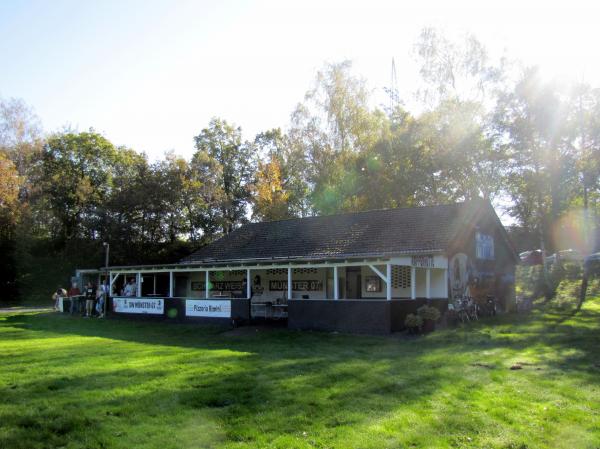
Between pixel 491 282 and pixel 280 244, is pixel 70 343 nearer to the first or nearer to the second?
pixel 280 244

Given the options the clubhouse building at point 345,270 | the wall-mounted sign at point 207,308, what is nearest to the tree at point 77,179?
the clubhouse building at point 345,270

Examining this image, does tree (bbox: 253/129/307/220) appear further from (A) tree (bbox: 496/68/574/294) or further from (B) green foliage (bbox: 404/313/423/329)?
(B) green foliage (bbox: 404/313/423/329)

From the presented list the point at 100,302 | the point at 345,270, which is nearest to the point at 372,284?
the point at 345,270

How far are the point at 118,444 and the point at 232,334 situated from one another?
11.4 meters

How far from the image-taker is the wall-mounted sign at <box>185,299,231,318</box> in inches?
773

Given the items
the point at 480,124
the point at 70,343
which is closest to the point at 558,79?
the point at 480,124

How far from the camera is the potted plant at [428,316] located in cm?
1606

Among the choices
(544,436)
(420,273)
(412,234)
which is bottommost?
(544,436)

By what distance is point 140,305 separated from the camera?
2259 cm

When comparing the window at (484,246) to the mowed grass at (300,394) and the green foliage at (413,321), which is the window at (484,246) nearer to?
the green foliage at (413,321)

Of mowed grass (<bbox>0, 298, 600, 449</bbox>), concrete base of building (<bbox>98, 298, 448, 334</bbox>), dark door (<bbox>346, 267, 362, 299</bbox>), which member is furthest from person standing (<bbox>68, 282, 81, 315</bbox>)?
dark door (<bbox>346, 267, 362, 299</bbox>)

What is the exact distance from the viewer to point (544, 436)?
610cm

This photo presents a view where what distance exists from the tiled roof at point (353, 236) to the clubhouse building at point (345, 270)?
50 millimetres

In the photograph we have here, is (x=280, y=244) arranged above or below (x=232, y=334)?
above
